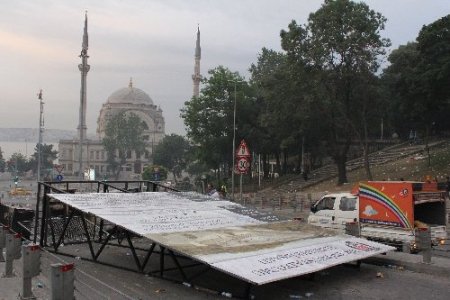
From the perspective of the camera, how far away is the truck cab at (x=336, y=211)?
54.1ft

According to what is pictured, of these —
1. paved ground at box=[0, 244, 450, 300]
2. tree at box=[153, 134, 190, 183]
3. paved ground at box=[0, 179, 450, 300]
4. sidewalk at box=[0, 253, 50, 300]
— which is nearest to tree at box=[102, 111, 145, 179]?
tree at box=[153, 134, 190, 183]

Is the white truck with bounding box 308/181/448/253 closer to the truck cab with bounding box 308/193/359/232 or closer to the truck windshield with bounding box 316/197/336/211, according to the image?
the truck cab with bounding box 308/193/359/232

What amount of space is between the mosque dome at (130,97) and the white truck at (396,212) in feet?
496

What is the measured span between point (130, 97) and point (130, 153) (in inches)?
969

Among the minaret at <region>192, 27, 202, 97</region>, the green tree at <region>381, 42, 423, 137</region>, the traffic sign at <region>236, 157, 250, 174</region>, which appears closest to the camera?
the traffic sign at <region>236, 157, 250, 174</region>

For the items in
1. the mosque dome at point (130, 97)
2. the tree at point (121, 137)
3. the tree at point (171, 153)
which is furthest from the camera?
the mosque dome at point (130, 97)

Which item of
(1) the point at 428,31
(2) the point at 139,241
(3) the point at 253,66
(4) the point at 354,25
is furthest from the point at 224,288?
(3) the point at 253,66

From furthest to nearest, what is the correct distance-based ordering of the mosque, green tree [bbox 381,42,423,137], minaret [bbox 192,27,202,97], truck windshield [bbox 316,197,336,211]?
1. the mosque
2. minaret [bbox 192,27,202,97]
3. green tree [bbox 381,42,423,137]
4. truck windshield [bbox 316,197,336,211]

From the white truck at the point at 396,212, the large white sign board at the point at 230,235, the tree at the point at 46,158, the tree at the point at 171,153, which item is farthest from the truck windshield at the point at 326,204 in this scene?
the tree at the point at 46,158

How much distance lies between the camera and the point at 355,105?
43688mm

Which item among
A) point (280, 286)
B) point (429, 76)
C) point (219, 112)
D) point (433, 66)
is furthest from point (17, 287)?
point (219, 112)

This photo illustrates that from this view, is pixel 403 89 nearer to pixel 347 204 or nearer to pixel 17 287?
pixel 347 204

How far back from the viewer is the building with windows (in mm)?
146875

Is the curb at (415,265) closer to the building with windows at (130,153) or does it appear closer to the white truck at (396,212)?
the white truck at (396,212)
